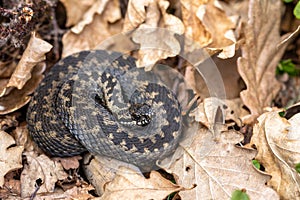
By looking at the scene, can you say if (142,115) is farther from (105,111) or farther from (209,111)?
(209,111)

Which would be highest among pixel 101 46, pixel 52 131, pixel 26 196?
pixel 101 46

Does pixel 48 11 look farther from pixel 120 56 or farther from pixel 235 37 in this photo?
pixel 235 37

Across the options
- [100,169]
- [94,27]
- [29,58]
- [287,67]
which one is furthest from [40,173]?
[287,67]

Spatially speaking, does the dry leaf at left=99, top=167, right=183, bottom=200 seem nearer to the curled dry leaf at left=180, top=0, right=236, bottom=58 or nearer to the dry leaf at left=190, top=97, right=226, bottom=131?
the dry leaf at left=190, top=97, right=226, bottom=131

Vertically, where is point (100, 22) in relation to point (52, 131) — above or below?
above

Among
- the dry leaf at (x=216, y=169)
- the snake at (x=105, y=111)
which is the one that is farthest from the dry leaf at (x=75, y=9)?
the dry leaf at (x=216, y=169)

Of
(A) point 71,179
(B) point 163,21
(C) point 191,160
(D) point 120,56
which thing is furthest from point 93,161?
(B) point 163,21

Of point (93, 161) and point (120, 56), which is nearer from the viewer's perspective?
point (93, 161)
